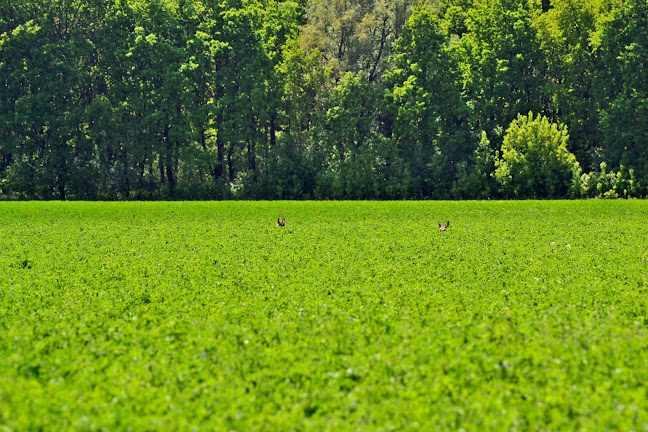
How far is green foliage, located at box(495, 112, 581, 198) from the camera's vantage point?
58594mm

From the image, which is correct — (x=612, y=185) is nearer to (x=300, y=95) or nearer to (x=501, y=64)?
(x=501, y=64)

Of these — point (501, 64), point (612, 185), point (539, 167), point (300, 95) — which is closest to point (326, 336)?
point (539, 167)

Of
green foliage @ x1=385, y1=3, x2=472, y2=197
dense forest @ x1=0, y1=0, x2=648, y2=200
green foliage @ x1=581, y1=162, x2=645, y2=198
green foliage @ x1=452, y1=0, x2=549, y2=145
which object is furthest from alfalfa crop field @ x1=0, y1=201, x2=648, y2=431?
green foliage @ x1=452, y1=0, x2=549, y2=145

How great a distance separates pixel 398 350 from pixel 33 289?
10.5 m

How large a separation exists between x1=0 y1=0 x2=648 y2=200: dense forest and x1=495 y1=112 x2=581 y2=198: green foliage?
5.47 feet

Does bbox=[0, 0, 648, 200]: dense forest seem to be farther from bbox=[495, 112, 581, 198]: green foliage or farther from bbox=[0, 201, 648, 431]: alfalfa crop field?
bbox=[0, 201, 648, 431]: alfalfa crop field

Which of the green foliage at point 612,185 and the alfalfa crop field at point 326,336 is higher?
the green foliage at point 612,185

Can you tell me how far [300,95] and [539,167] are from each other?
2641cm

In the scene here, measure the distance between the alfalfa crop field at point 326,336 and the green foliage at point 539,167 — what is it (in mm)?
33655

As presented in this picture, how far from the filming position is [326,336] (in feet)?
39.7

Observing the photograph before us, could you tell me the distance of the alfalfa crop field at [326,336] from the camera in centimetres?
873

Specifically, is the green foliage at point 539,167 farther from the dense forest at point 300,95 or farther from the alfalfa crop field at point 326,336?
the alfalfa crop field at point 326,336

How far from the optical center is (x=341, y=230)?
3334 centimetres

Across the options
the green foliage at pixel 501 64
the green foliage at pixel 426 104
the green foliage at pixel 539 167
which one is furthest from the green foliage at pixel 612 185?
the green foliage at pixel 426 104
